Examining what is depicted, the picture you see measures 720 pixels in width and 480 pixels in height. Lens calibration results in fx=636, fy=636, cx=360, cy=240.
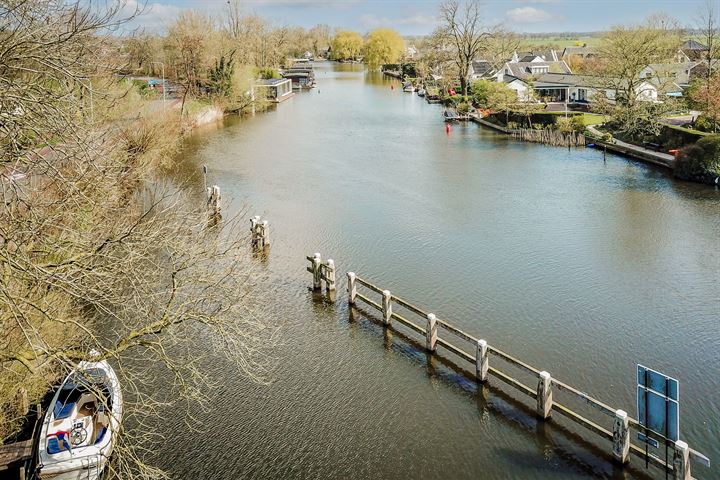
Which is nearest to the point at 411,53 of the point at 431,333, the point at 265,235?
the point at 265,235

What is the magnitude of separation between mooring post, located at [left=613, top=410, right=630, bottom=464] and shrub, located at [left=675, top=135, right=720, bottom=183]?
28.9m

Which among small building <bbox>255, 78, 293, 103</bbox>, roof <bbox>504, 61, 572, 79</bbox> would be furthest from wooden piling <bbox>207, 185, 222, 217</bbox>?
roof <bbox>504, 61, 572, 79</bbox>

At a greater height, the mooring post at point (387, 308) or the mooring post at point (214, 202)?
the mooring post at point (214, 202)

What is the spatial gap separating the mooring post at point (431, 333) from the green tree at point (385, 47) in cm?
14191

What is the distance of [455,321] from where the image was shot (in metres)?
18.6

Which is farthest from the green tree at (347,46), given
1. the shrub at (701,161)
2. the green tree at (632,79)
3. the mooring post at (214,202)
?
the mooring post at (214,202)

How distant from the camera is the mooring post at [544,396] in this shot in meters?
13.4

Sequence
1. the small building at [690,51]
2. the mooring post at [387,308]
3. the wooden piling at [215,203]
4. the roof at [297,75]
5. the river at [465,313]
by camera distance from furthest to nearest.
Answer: the roof at [297,75]
the small building at [690,51]
the wooden piling at [215,203]
the mooring post at [387,308]
the river at [465,313]

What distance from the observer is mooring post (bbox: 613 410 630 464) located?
471 inches

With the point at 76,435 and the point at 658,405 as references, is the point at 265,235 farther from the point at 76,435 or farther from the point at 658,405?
the point at 658,405

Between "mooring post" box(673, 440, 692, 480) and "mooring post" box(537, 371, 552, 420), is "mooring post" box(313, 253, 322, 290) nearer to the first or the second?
"mooring post" box(537, 371, 552, 420)

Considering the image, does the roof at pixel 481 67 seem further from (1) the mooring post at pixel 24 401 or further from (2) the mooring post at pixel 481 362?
(1) the mooring post at pixel 24 401

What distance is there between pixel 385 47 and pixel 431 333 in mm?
145960

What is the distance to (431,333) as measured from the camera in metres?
16.6
